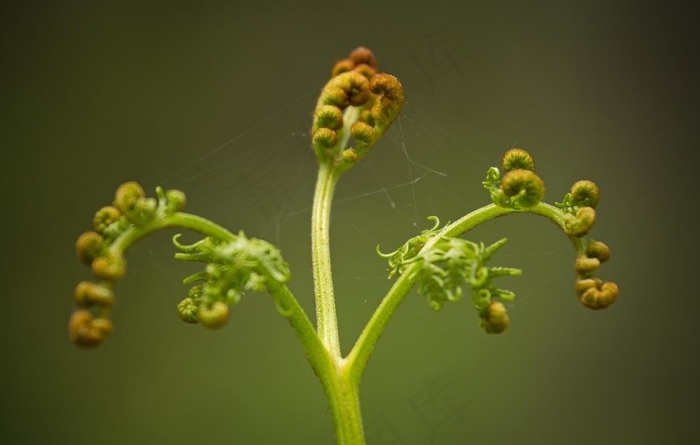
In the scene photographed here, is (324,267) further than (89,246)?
Yes

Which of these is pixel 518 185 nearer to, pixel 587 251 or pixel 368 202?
pixel 587 251

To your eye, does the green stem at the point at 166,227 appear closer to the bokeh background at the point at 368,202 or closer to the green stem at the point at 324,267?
the green stem at the point at 324,267

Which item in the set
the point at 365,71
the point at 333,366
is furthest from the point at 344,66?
the point at 333,366

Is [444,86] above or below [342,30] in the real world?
below

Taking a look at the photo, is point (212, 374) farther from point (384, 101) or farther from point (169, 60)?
point (384, 101)

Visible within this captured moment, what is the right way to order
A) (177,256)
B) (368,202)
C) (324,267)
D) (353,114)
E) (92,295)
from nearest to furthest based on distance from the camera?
(92,295) < (177,256) < (324,267) < (353,114) < (368,202)

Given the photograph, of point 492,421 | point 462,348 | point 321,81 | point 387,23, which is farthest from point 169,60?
point 492,421
